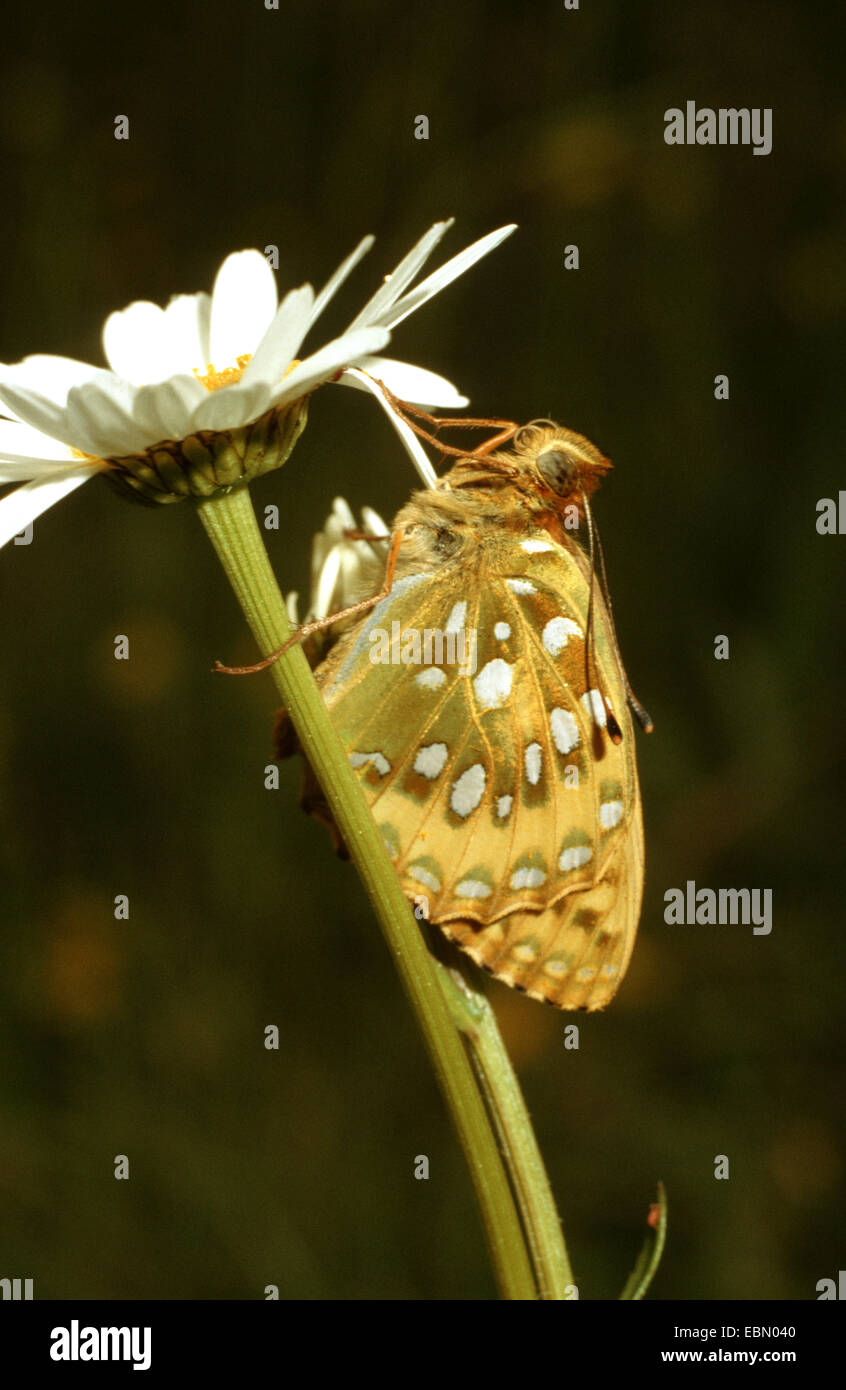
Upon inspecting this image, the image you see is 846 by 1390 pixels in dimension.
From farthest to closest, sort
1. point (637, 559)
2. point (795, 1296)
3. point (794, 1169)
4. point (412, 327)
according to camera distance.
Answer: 1. point (412, 327)
2. point (637, 559)
3. point (794, 1169)
4. point (795, 1296)

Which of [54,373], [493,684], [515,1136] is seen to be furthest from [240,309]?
[515,1136]

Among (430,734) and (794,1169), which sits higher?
(430,734)

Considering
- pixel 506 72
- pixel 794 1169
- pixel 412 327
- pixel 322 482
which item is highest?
pixel 506 72

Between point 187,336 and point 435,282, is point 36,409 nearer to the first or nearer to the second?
point 435,282

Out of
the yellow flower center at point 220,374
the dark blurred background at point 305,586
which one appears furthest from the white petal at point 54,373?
the dark blurred background at point 305,586
